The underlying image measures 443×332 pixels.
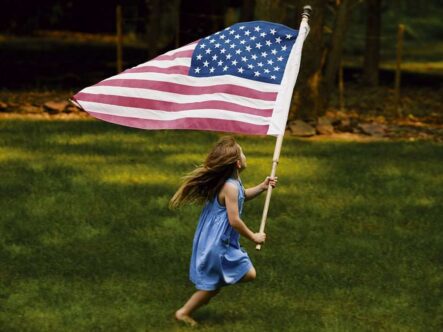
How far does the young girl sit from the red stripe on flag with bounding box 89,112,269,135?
0.42 ft

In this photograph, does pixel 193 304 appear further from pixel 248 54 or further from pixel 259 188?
pixel 248 54

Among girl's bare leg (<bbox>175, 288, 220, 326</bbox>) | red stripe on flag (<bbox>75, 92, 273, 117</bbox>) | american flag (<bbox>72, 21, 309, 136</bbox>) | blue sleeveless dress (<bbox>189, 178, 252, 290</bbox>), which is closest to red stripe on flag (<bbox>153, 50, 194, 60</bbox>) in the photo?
american flag (<bbox>72, 21, 309, 136</bbox>)

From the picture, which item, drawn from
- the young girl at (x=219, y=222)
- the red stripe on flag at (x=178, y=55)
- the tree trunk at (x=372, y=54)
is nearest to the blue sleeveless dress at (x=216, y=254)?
the young girl at (x=219, y=222)

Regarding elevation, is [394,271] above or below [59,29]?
above

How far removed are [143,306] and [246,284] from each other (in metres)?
1.04

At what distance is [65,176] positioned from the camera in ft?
41.0

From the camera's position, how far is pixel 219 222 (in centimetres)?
729

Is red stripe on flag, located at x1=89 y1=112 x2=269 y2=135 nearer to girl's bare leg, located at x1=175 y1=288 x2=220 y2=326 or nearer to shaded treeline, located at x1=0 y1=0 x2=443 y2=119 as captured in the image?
girl's bare leg, located at x1=175 y1=288 x2=220 y2=326

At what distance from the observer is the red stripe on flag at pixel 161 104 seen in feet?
24.8

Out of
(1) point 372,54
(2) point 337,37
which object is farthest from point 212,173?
(1) point 372,54

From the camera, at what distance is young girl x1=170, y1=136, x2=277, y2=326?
7.23 meters

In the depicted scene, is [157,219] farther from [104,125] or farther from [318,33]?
[318,33]

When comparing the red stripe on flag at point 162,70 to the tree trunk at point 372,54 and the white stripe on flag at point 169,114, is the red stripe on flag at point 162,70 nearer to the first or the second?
the white stripe on flag at point 169,114

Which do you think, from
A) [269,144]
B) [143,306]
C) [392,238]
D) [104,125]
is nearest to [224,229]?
[143,306]
